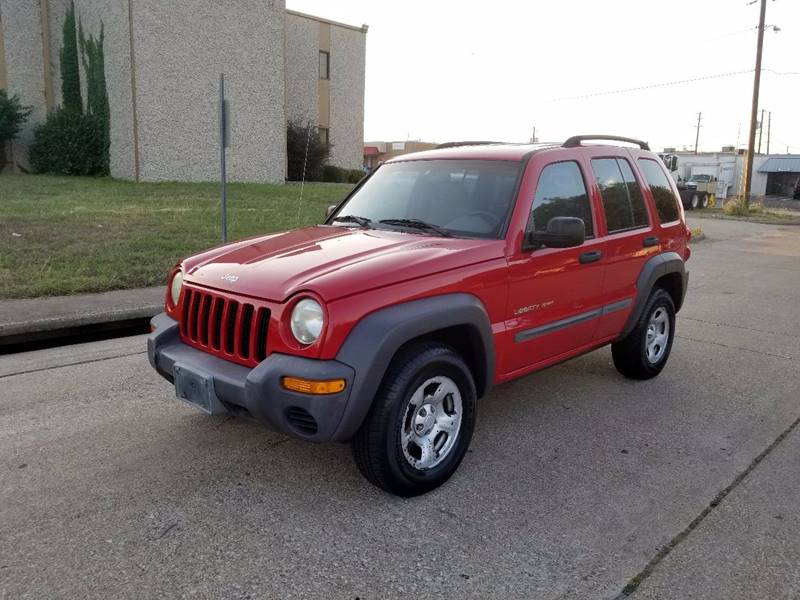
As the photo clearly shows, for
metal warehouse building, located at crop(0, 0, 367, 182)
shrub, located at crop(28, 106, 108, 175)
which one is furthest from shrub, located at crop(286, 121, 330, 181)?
shrub, located at crop(28, 106, 108, 175)

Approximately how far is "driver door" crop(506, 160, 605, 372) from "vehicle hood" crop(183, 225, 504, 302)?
0.33 m

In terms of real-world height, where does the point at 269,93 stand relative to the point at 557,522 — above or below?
above

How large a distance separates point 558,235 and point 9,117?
27380 millimetres

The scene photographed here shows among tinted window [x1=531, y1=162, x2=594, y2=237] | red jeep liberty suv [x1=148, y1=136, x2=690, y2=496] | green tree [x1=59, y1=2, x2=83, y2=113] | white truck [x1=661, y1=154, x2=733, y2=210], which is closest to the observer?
red jeep liberty suv [x1=148, y1=136, x2=690, y2=496]

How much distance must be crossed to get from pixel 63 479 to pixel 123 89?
22.4 metres

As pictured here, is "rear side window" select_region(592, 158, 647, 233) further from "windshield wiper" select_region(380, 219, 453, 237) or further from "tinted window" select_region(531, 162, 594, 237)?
"windshield wiper" select_region(380, 219, 453, 237)

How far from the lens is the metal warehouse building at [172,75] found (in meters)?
22.3

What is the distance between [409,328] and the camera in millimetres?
3188

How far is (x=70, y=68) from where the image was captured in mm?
25891

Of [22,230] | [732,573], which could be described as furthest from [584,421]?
[22,230]

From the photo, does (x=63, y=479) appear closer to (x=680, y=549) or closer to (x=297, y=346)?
(x=297, y=346)

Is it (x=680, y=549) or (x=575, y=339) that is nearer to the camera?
(x=680, y=549)

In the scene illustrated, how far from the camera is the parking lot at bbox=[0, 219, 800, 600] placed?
9.17 ft

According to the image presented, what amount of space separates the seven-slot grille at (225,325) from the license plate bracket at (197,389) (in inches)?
6.9
